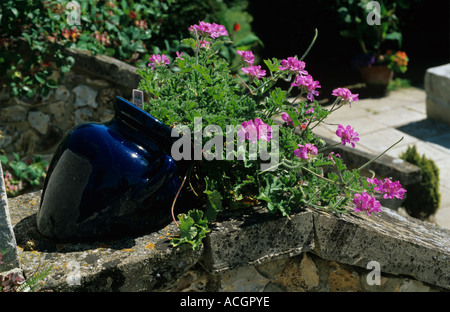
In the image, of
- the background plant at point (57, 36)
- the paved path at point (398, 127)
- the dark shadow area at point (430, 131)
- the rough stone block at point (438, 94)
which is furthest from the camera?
the rough stone block at point (438, 94)

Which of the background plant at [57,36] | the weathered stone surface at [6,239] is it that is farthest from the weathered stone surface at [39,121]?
the weathered stone surface at [6,239]

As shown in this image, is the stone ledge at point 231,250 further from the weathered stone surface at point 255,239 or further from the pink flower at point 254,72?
the pink flower at point 254,72

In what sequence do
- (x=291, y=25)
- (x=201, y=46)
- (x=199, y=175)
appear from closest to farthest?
(x=199, y=175) < (x=201, y=46) < (x=291, y=25)

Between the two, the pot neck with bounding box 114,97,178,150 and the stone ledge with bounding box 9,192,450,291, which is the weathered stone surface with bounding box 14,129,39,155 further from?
the pot neck with bounding box 114,97,178,150

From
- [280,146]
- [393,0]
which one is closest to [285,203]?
[280,146]

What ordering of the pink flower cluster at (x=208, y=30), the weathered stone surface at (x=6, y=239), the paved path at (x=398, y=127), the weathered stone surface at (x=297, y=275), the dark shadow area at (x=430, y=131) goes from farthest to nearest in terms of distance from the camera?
1. the dark shadow area at (x=430, y=131)
2. the paved path at (x=398, y=127)
3. the pink flower cluster at (x=208, y=30)
4. the weathered stone surface at (x=297, y=275)
5. the weathered stone surface at (x=6, y=239)

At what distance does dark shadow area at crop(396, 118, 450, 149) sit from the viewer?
5.84 meters

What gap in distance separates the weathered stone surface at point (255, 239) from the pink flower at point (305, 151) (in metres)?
0.20

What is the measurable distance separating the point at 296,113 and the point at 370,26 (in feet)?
19.0

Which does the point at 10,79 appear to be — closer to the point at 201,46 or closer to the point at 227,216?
the point at 201,46

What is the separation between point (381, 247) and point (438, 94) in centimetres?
490

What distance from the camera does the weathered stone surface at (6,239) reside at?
144cm

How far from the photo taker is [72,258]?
154cm

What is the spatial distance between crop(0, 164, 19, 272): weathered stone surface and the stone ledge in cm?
4
